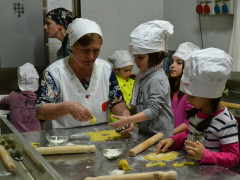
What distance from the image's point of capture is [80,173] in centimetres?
140

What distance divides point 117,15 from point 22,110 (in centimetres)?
172

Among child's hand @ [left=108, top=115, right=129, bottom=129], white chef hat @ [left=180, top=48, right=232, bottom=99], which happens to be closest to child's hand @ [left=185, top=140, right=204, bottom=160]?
white chef hat @ [left=180, top=48, right=232, bottom=99]

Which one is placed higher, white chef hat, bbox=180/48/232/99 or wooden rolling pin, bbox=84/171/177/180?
white chef hat, bbox=180/48/232/99

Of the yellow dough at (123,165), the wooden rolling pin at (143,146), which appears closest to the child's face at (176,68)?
the wooden rolling pin at (143,146)

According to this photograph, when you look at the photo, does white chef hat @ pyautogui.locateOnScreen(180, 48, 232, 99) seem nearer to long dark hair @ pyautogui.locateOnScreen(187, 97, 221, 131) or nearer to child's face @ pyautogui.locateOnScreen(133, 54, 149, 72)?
long dark hair @ pyautogui.locateOnScreen(187, 97, 221, 131)

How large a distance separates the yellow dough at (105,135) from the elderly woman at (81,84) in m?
0.09

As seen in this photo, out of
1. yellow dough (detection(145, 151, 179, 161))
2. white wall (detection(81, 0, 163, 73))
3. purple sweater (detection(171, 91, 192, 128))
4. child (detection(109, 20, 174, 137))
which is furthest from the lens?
white wall (detection(81, 0, 163, 73))

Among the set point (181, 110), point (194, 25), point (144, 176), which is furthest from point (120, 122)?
point (194, 25)

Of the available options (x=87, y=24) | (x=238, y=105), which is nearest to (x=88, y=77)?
(x=87, y=24)

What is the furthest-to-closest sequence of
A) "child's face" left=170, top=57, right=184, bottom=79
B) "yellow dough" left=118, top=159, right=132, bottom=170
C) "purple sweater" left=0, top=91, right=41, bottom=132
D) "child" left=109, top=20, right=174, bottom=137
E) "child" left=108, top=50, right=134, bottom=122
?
"child" left=108, top=50, right=134, bottom=122
"purple sweater" left=0, top=91, right=41, bottom=132
"child's face" left=170, top=57, right=184, bottom=79
"child" left=109, top=20, right=174, bottom=137
"yellow dough" left=118, top=159, right=132, bottom=170

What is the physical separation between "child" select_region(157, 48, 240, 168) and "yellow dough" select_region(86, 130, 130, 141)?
1.03 feet

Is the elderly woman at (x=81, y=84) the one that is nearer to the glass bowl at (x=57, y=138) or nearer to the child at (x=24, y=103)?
the glass bowl at (x=57, y=138)

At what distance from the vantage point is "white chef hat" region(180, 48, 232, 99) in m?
1.49

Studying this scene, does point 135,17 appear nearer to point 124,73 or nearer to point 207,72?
point 124,73
